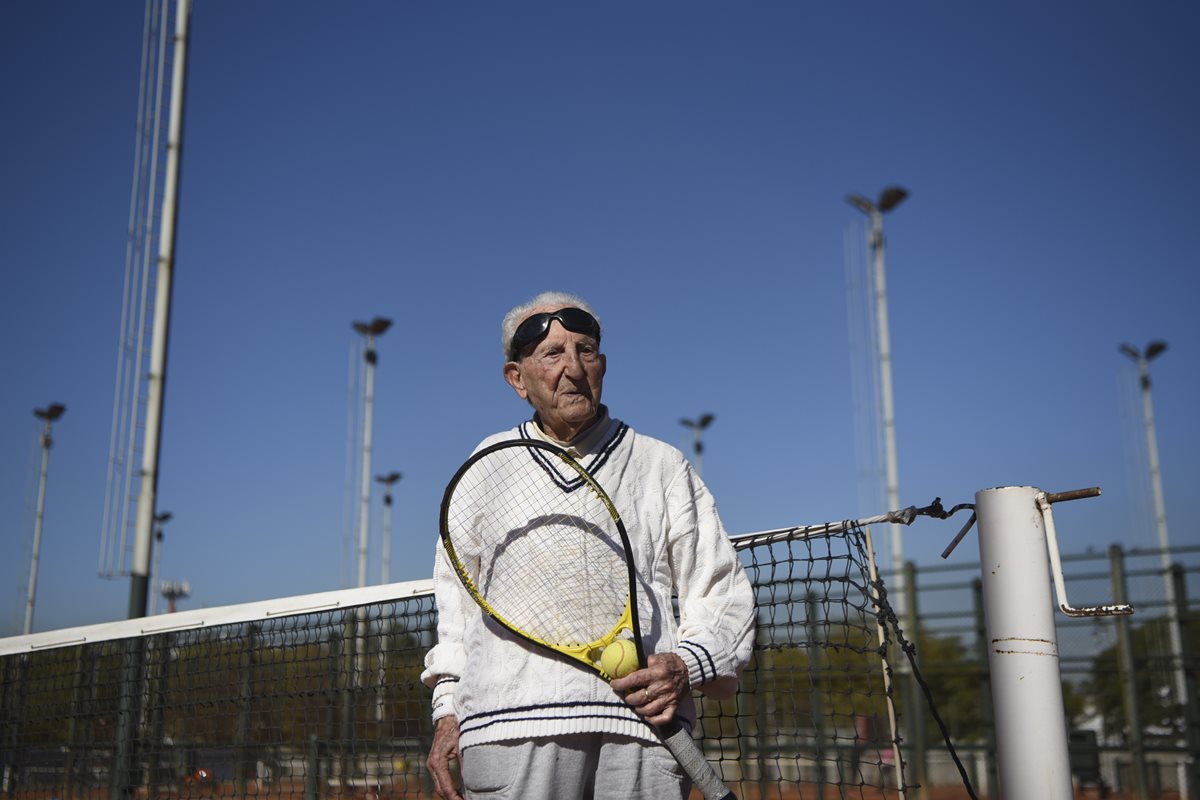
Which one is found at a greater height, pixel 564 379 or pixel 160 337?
pixel 160 337

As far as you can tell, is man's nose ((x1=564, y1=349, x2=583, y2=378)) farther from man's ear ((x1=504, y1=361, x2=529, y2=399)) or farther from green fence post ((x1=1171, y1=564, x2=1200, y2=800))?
green fence post ((x1=1171, y1=564, x2=1200, y2=800))

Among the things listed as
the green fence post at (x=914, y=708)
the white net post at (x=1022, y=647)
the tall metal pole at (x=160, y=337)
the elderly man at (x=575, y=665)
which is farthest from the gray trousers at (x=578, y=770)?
the green fence post at (x=914, y=708)

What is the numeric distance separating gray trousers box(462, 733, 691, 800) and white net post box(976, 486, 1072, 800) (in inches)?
31.8

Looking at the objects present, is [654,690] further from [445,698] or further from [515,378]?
[515,378]

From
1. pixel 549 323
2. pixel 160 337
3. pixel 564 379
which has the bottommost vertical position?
pixel 564 379

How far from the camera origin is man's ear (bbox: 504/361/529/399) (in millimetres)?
3348

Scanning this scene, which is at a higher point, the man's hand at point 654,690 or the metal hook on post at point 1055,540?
the metal hook on post at point 1055,540

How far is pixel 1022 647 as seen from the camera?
2.69 metres

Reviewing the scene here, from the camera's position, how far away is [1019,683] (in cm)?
267

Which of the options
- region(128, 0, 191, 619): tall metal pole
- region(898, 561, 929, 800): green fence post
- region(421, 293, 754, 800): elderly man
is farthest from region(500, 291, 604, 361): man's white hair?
region(898, 561, 929, 800): green fence post

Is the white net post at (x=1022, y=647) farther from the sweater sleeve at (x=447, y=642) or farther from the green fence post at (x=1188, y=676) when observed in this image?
the green fence post at (x=1188, y=676)

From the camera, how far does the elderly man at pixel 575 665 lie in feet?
9.04

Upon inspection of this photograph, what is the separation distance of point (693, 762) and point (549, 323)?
4.14 feet

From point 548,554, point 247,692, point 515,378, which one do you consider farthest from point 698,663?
point 247,692
